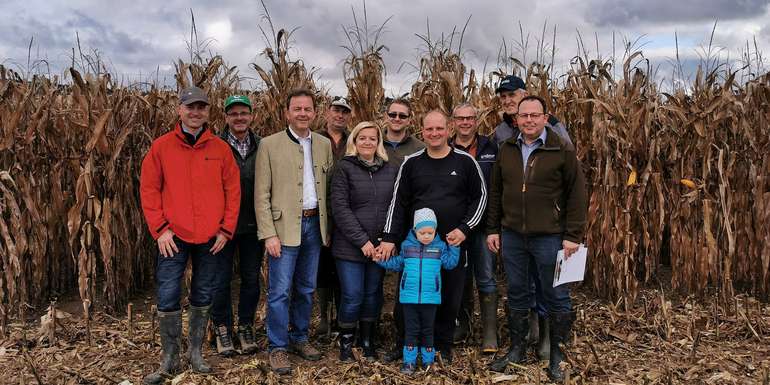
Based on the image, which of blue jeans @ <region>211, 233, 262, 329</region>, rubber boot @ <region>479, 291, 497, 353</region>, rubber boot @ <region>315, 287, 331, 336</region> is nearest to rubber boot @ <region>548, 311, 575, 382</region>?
rubber boot @ <region>479, 291, 497, 353</region>

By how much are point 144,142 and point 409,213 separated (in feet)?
10.1

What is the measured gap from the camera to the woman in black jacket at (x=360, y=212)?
13.4 ft

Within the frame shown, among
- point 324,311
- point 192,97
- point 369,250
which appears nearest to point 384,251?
point 369,250

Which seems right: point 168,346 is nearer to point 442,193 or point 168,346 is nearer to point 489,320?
point 442,193

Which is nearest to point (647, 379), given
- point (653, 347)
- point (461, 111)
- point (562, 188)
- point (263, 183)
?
point (653, 347)

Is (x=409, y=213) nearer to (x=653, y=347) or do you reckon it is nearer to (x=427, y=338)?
(x=427, y=338)

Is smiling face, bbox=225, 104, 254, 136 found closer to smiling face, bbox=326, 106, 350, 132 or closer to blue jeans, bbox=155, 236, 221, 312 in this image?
smiling face, bbox=326, 106, 350, 132

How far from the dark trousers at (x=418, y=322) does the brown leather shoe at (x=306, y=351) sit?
788mm

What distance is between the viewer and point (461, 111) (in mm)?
4332

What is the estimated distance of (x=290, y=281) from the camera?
4176 mm

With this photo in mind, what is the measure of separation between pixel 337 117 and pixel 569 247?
2.08 m

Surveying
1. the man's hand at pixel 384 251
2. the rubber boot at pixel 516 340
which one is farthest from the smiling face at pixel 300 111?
the rubber boot at pixel 516 340

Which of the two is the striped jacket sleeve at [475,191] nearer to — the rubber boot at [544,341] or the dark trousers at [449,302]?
the dark trousers at [449,302]

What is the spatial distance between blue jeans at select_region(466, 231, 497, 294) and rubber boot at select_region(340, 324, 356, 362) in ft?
3.60
